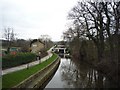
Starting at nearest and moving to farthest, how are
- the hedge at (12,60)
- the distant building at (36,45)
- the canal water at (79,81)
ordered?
the canal water at (79,81)
the hedge at (12,60)
the distant building at (36,45)

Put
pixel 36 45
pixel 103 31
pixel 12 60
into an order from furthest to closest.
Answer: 1. pixel 36 45
2. pixel 103 31
3. pixel 12 60

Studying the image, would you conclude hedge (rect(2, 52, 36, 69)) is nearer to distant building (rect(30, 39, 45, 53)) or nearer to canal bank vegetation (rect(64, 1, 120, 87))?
canal bank vegetation (rect(64, 1, 120, 87))

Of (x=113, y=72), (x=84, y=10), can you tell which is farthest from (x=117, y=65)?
(x=84, y=10)

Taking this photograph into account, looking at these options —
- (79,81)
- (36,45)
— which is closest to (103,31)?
(79,81)

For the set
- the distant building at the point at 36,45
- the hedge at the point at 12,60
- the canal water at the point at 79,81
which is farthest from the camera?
the distant building at the point at 36,45

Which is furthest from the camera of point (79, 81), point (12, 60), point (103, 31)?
point (103, 31)

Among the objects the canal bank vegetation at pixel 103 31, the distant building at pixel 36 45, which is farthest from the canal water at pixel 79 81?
the distant building at pixel 36 45

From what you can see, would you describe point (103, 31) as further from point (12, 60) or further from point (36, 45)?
point (36, 45)

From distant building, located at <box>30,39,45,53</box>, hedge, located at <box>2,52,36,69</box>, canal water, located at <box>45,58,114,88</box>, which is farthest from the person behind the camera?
distant building, located at <box>30,39,45,53</box>

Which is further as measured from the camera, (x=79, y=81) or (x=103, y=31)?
(x=103, y=31)

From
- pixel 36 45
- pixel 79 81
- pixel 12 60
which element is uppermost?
pixel 36 45

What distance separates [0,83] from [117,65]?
1398 centimetres

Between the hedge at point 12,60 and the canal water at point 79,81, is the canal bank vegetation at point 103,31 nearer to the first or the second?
the canal water at point 79,81

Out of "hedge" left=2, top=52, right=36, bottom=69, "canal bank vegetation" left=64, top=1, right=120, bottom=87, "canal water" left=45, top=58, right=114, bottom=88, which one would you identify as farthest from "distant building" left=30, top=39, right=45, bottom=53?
"canal water" left=45, top=58, right=114, bottom=88
